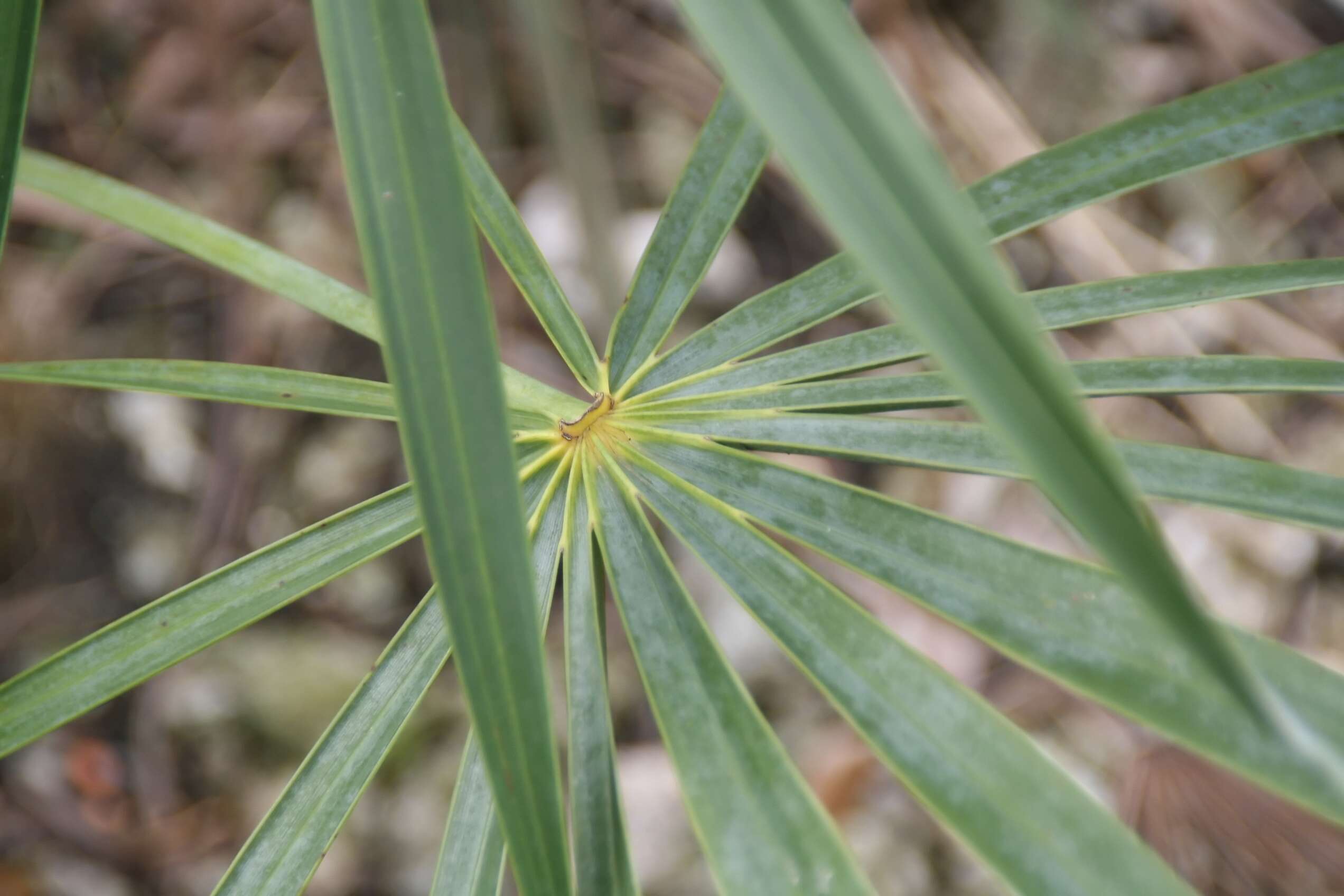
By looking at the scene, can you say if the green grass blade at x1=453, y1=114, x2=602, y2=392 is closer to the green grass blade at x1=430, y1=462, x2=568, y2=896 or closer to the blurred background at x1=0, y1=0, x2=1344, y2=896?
the green grass blade at x1=430, y1=462, x2=568, y2=896

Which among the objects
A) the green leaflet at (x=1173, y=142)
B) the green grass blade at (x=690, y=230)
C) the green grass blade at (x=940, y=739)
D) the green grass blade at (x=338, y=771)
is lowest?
the green grass blade at (x=940, y=739)

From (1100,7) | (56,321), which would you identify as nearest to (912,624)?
(1100,7)

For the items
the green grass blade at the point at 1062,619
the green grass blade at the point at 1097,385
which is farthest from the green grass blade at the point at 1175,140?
the green grass blade at the point at 1062,619

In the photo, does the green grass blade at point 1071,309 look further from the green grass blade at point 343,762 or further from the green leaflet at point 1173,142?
the green grass blade at point 343,762

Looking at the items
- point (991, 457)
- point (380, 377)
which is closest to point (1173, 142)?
point (991, 457)

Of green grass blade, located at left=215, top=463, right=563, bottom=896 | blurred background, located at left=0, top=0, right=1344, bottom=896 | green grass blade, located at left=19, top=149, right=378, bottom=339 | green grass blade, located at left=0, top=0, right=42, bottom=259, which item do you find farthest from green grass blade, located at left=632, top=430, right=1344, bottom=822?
blurred background, located at left=0, top=0, right=1344, bottom=896
